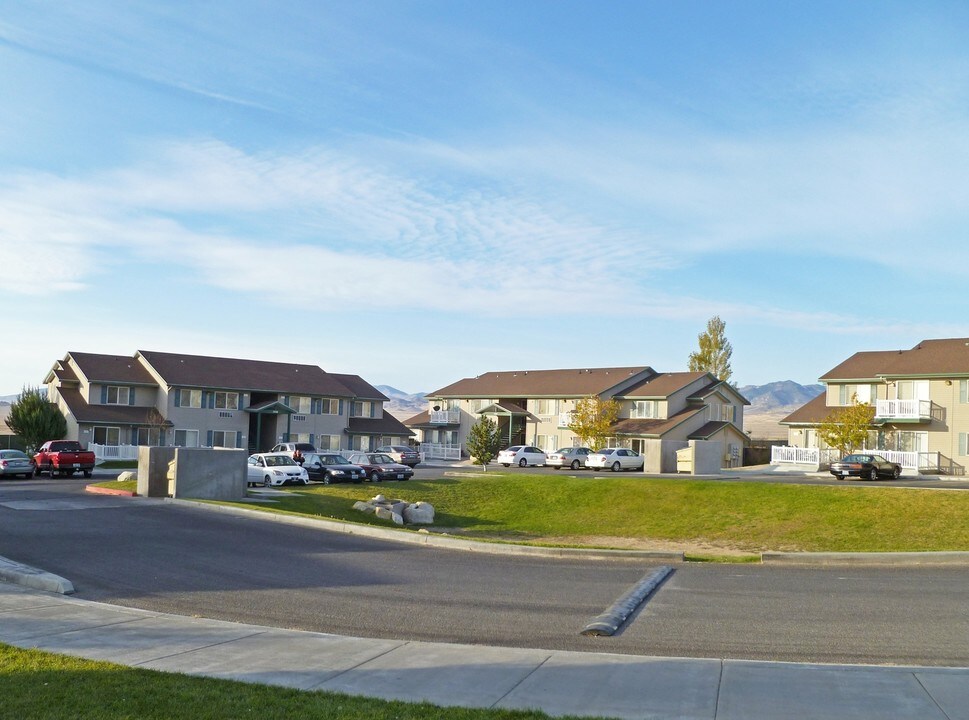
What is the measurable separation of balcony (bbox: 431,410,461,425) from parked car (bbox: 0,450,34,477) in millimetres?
42033

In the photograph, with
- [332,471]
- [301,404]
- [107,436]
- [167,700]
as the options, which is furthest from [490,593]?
[301,404]

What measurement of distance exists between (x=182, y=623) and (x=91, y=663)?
2.54 meters

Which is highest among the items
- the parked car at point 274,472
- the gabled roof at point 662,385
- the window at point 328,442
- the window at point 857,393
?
the gabled roof at point 662,385

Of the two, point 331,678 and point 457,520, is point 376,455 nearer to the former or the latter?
point 457,520

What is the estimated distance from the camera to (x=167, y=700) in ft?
26.4

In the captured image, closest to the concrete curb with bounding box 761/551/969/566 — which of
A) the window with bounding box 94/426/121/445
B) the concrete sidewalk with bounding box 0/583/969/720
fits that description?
the concrete sidewalk with bounding box 0/583/969/720

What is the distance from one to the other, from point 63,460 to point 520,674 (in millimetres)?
40955

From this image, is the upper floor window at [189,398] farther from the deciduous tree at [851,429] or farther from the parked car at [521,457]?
the deciduous tree at [851,429]

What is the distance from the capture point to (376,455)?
143 ft

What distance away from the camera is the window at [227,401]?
68.3 meters

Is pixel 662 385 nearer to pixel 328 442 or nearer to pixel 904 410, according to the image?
→ pixel 904 410

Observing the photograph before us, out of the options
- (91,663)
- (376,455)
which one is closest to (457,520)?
(376,455)

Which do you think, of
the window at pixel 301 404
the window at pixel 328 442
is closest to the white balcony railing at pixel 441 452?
the window at pixel 328 442

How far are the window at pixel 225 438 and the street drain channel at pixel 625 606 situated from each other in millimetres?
55182
